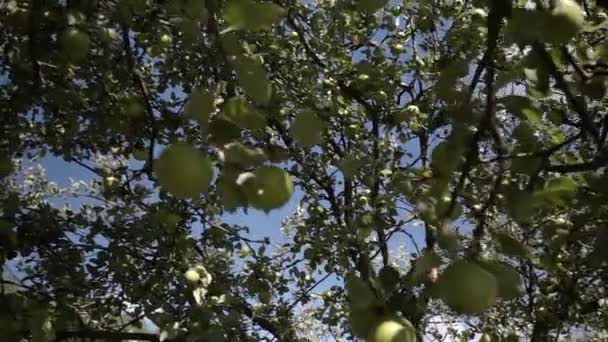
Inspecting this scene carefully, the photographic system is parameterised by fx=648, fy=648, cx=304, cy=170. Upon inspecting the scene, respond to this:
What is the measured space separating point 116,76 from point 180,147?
6.85ft

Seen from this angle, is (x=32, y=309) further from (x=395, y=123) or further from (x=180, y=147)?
(x=395, y=123)

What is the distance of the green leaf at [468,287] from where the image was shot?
1036 millimetres

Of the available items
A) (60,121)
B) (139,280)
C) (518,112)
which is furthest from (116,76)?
(518,112)

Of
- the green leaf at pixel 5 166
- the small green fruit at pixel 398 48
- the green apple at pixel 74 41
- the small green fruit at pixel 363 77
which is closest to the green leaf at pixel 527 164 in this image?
the green apple at pixel 74 41

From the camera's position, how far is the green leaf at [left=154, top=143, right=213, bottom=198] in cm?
99

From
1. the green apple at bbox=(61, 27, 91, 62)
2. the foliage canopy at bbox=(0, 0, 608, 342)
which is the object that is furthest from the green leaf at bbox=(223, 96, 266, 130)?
the green apple at bbox=(61, 27, 91, 62)

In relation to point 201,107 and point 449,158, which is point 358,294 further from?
point 201,107

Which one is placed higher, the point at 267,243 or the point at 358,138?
the point at 358,138

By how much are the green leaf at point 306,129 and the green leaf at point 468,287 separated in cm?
32

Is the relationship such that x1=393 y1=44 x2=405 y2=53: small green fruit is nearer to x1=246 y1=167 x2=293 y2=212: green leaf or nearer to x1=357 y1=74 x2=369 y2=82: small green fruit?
x1=357 y1=74 x2=369 y2=82: small green fruit

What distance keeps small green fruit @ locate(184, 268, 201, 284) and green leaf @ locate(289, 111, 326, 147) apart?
1166 mm

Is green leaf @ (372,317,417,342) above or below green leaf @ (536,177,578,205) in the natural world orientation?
below

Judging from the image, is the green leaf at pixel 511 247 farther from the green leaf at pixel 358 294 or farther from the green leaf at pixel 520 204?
the green leaf at pixel 358 294

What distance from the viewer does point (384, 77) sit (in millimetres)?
3594
